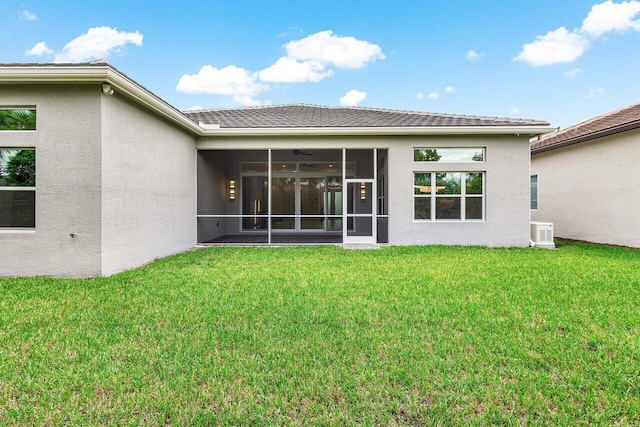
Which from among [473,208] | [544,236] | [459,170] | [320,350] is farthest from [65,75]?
[544,236]

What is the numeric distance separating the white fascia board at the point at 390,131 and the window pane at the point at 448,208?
2010 millimetres

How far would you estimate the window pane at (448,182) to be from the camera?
10094 millimetres

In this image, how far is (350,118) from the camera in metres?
11.4

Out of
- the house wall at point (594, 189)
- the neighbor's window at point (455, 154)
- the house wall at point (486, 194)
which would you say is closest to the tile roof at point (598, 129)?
the house wall at point (594, 189)

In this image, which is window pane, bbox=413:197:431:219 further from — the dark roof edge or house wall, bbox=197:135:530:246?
the dark roof edge

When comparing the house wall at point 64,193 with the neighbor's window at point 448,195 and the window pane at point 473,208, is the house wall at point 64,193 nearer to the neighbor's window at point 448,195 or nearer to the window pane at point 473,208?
the neighbor's window at point 448,195

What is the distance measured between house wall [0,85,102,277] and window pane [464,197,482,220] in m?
9.49

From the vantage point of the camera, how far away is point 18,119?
6160 millimetres

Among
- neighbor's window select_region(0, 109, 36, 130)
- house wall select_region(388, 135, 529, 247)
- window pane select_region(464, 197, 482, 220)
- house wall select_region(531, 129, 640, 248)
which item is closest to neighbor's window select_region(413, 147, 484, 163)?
house wall select_region(388, 135, 529, 247)

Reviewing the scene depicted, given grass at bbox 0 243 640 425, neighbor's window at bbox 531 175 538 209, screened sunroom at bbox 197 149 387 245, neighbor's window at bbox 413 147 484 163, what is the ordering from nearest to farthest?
1. grass at bbox 0 243 640 425
2. neighbor's window at bbox 413 147 484 163
3. screened sunroom at bbox 197 149 387 245
4. neighbor's window at bbox 531 175 538 209

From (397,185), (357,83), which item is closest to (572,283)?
(397,185)

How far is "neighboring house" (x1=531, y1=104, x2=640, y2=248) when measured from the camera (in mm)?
9961

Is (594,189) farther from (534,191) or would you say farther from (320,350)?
(320,350)

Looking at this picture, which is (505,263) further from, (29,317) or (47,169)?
(47,169)
